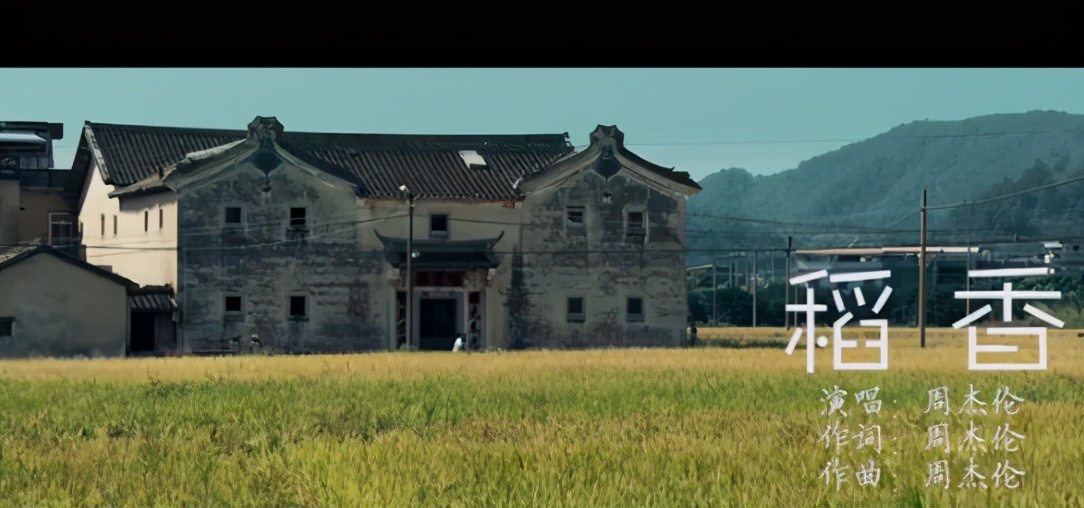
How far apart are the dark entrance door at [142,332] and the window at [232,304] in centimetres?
51

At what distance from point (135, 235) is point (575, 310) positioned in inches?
111

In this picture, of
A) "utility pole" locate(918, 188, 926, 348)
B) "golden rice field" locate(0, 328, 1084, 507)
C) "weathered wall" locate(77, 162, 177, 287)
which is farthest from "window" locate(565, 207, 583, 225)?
"weathered wall" locate(77, 162, 177, 287)

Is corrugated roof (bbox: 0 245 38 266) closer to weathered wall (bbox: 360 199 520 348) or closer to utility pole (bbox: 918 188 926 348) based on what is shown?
weathered wall (bbox: 360 199 520 348)

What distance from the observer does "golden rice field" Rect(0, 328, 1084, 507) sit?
4926 mm

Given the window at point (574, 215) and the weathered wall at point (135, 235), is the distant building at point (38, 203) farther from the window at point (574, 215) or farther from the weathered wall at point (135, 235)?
the window at point (574, 215)

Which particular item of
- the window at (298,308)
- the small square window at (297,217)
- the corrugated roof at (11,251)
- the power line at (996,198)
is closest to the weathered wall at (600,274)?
the window at (298,308)

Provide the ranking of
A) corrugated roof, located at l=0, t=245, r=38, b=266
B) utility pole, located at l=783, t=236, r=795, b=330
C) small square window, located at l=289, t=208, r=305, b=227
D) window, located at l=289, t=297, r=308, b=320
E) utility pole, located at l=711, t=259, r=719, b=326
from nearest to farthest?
utility pole, located at l=783, t=236, r=795, b=330 < corrugated roof, located at l=0, t=245, r=38, b=266 < utility pole, located at l=711, t=259, r=719, b=326 < window, located at l=289, t=297, r=308, b=320 < small square window, located at l=289, t=208, r=305, b=227

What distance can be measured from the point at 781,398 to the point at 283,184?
3.45 metres

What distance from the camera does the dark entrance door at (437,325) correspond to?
25.9 feet

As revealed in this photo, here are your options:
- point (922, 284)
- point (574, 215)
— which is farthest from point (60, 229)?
point (922, 284)

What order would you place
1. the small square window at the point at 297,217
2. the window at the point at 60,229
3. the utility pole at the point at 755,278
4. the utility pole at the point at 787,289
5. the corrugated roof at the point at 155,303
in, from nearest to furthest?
the utility pole at the point at 787,289 < the utility pole at the point at 755,278 < the window at the point at 60,229 < the corrugated roof at the point at 155,303 < the small square window at the point at 297,217

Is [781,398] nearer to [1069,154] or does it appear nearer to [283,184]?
[1069,154]

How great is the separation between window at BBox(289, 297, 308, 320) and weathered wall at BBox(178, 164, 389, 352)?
3 centimetres
